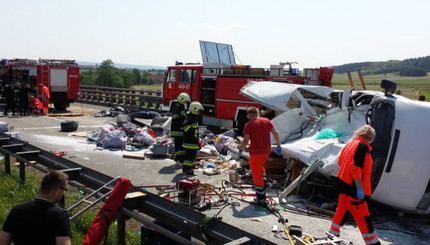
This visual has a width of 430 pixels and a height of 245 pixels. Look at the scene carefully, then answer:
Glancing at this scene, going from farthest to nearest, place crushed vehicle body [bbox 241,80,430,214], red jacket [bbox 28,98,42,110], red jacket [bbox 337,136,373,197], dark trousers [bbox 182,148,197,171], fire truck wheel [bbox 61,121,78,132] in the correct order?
1. red jacket [bbox 28,98,42,110]
2. fire truck wheel [bbox 61,121,78,132]
3. dark trousers [bbox 182,148,197,171]
4. crushed vehicle body [bbox 241,80,430,214]
5. red jacket [bbox 337,136,373,197]

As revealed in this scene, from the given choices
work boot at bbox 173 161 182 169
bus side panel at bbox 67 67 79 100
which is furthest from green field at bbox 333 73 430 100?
bus side panel at bbox 67 67 79 100

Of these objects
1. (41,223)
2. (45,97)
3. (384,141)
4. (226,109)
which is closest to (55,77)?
(45,97)

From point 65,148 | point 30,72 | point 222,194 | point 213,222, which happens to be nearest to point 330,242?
point 213,222

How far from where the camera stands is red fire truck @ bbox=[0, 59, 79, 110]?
2025 centimetres

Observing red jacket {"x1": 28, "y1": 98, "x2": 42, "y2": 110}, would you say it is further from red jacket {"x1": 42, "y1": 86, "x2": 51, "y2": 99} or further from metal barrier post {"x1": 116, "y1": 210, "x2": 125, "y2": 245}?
metal barrier post {"x1": 116, "y1": 210, "x2": 125, "y2": 245}

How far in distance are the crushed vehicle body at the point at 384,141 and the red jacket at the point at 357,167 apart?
3.97ft

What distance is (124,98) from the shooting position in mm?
25203

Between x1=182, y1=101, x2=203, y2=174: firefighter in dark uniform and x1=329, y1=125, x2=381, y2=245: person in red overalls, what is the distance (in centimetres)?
408

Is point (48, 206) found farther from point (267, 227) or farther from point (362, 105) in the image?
point (362, 105)

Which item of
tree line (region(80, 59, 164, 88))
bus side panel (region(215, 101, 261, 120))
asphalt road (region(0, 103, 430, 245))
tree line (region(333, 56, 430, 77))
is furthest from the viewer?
tree line (region(333, 56, 430, 77))

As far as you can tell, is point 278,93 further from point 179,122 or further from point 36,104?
point 36,104

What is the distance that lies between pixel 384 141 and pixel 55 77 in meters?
18.2

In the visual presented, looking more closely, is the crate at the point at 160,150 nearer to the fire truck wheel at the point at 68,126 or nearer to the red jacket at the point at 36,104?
the fire truck wheel at the point at 68,126

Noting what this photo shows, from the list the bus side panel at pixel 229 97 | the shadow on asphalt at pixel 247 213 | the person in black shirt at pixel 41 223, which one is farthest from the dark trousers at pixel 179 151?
the person in black shirt at pixel 41 223
